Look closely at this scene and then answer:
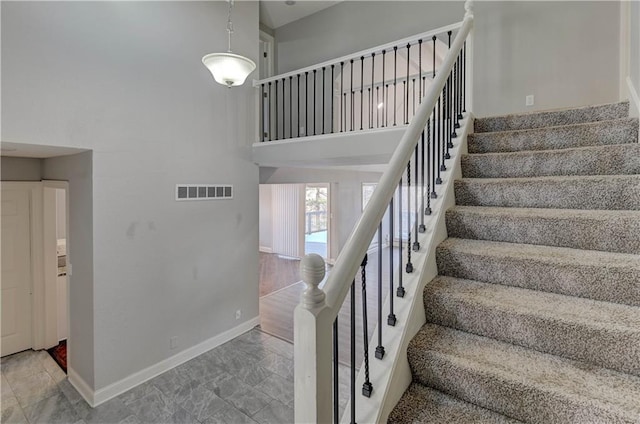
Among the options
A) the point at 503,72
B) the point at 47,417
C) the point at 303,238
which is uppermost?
the point at 503,72

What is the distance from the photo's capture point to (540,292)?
5.13 ft

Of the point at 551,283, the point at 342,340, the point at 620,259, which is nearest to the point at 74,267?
the point at 342,340

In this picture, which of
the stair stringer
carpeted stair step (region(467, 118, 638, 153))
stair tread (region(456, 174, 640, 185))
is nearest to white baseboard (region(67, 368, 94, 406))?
the stair stringer

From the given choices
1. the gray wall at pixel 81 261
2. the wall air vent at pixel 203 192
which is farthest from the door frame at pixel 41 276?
the wall air vent at pixel 203 192

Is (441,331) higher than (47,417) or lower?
higher

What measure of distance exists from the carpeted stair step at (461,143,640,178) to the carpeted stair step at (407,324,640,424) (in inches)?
50.4

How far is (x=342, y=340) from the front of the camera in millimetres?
4527

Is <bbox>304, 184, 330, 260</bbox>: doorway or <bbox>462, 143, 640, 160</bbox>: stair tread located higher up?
<bbox>462, 143, 640, 160</bbox>: stair tread

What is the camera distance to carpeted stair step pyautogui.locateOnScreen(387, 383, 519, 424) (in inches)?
47.7

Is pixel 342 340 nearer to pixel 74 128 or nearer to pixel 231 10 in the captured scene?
pixel 74 128

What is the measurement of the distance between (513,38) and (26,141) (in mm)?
5290

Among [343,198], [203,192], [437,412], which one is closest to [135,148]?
[203,192]

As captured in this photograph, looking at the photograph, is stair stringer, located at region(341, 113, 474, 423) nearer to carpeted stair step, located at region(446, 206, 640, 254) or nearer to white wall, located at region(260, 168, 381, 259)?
carpeted stair step, located at region(446, 206, 640, 254)

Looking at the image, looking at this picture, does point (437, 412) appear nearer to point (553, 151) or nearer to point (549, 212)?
point (549, 212)
